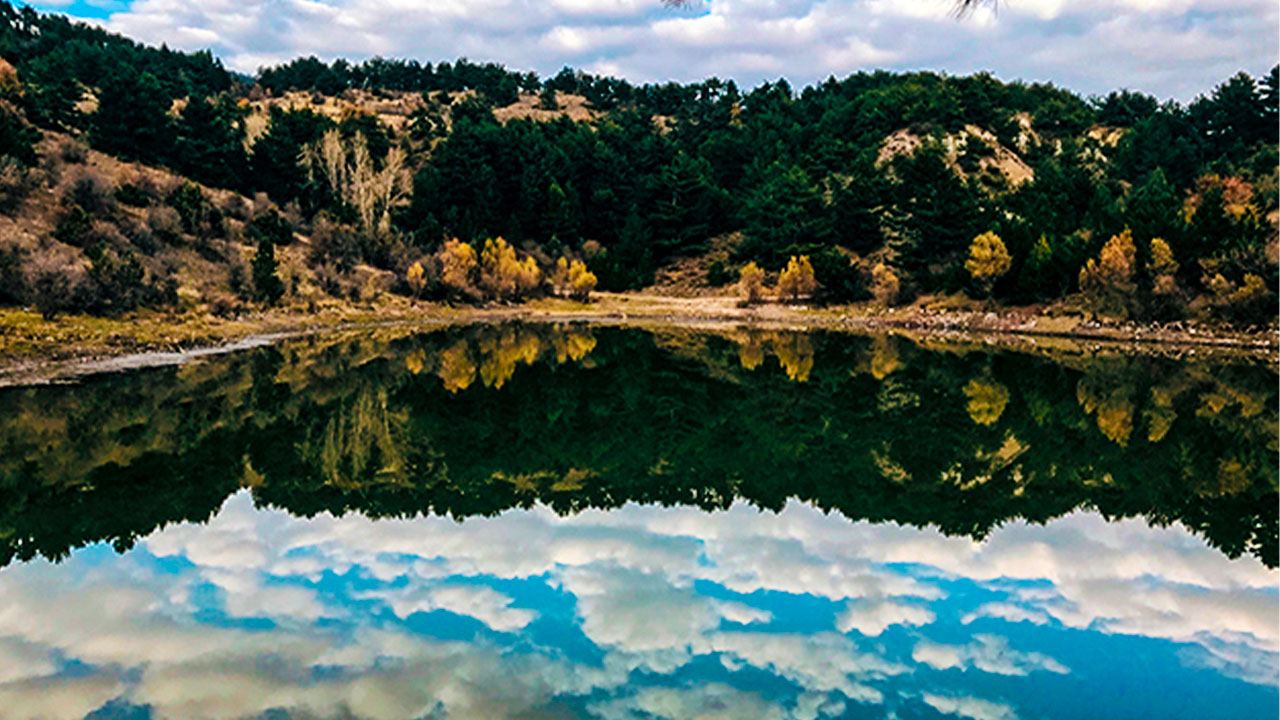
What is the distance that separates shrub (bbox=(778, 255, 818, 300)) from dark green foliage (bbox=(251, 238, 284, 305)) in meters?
35.3

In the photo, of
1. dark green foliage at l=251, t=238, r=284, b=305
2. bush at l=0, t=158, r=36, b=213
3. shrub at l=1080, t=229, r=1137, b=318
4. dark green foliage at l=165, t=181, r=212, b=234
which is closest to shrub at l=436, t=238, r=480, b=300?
dark green foliage at l=251, t=238, r=284, b=305

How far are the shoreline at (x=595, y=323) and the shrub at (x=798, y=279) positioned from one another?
150 cm

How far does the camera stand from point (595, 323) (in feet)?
192

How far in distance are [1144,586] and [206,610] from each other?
12.3m

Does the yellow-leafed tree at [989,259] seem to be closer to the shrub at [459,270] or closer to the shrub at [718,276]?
the shrub at [718,276]

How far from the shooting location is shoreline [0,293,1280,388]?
31.2 m

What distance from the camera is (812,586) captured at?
11508mm

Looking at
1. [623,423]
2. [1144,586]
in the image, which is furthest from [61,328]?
[1144,586]

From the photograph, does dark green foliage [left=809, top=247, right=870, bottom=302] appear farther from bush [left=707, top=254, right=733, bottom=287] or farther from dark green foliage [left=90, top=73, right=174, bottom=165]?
dark green foliage [left=90, top=73, right=174, bottom=165]

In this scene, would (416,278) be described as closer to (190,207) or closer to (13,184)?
(190,207)

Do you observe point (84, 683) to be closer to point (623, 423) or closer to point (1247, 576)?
point (1247, 576)

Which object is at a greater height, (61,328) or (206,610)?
(61,328)

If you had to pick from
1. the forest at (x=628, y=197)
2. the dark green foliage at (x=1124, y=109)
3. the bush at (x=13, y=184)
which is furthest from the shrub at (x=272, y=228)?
the dark green foliage at (x=1124, y=109)

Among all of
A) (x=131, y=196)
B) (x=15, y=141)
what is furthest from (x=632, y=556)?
(x=15, y=141)
